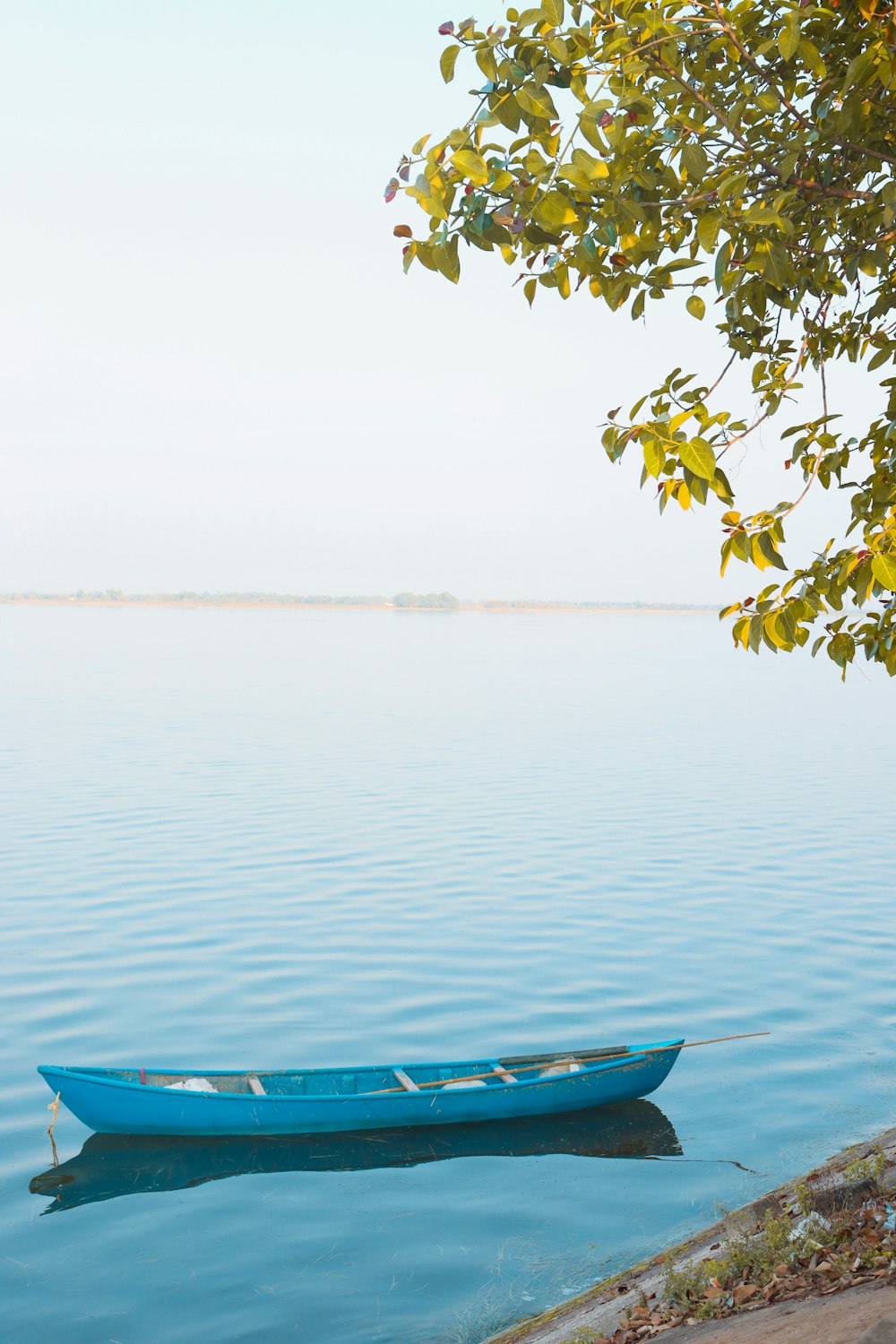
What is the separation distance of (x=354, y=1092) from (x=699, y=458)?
10.8m

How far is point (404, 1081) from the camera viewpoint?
14469mm

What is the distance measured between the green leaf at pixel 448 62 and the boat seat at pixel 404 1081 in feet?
37.3

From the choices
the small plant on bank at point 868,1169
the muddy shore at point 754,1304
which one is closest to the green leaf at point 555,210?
the muddy shore at point 754,1304

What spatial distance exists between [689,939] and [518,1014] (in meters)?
Answer: 5.25

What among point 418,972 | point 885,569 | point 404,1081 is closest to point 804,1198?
point 404,1081

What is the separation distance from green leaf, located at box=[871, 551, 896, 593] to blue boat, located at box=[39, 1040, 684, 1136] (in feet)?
30.9

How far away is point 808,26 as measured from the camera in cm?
819

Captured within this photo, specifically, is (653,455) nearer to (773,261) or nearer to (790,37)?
(773,261)

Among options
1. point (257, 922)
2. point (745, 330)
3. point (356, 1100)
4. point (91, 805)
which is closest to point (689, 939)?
point (257, 922)

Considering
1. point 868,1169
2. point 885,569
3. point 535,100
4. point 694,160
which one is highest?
point 535,100

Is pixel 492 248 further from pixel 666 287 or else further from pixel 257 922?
pixel 257 922

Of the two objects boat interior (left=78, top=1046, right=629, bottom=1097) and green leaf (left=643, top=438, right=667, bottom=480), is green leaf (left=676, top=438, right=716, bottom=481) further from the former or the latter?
boat interior (left=78, top=1046, right=629, bottom=1097)

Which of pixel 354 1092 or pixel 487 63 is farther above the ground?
pixel 487 63

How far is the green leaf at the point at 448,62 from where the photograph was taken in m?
6.50
